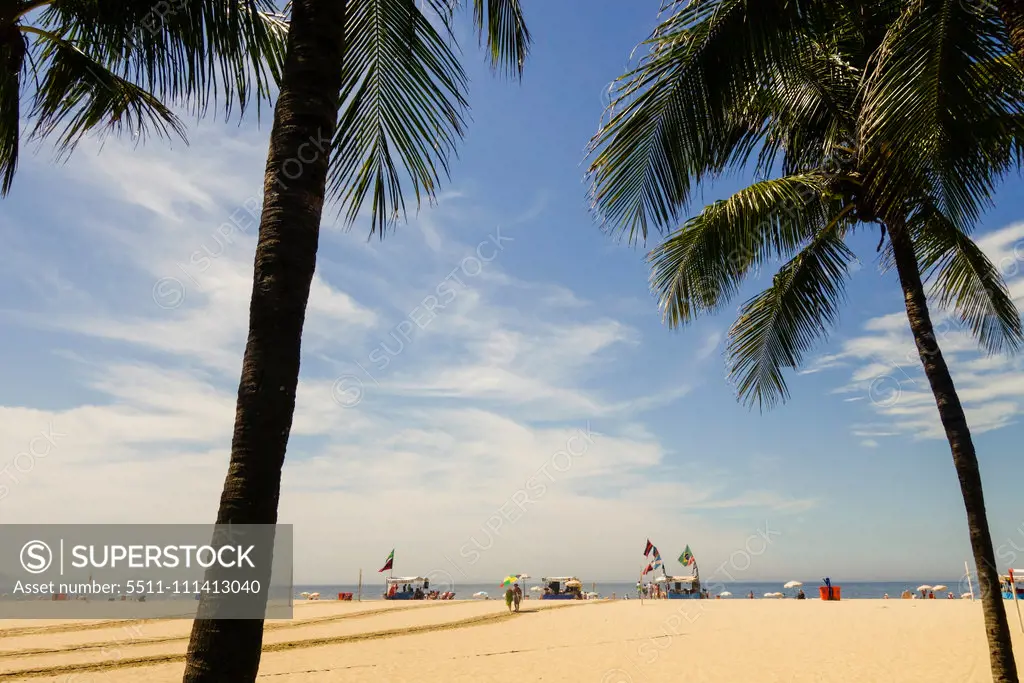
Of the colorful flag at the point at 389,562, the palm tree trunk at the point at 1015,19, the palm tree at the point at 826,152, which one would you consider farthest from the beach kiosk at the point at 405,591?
the palm tree trunk at the point at 1015,19

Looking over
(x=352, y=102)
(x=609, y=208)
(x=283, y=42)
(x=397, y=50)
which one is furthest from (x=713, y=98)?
(x=283, y=42)

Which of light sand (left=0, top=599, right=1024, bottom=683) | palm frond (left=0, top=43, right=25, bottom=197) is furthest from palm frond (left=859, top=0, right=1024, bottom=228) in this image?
light sand (left=0, top=599, right=1024, bottom=683)

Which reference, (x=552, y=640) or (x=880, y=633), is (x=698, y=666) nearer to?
(x=552, y=640)

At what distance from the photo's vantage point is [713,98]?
525cm

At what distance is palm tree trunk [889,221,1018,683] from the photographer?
23.2 ft

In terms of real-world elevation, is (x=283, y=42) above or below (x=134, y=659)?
above

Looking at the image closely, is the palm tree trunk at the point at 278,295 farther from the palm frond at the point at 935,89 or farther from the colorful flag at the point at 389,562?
the colorful flag at the point at 389,562

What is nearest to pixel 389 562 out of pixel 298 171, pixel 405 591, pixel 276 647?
pixel 405 591

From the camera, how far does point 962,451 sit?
7.76 m

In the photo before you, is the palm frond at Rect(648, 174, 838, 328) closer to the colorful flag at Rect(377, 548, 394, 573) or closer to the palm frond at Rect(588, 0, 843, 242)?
the palm frond at Rect(588, 0, 843, 242)

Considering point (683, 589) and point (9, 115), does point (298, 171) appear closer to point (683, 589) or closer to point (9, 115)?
point (9, 115)

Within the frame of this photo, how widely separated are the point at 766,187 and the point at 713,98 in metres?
3.45

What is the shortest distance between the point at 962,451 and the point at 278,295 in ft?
27.2

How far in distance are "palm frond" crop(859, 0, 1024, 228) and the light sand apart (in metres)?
9.13
